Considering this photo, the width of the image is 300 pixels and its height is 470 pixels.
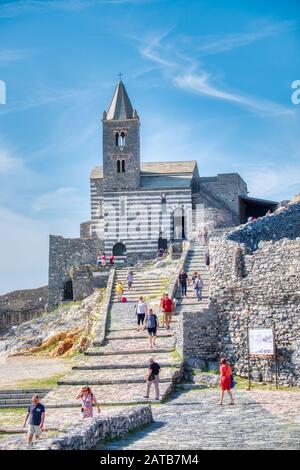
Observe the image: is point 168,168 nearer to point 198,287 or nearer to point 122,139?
point 122,139

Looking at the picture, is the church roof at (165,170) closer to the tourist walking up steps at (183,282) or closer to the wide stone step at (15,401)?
the tourist walking up steps at (183,282)

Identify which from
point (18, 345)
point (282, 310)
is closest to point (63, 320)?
point (18, 345)

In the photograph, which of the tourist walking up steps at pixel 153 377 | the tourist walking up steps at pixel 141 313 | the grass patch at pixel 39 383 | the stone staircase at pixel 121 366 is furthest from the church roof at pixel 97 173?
the tourist walking up steps at pixel 153 377

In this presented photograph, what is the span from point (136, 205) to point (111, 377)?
1155 inches

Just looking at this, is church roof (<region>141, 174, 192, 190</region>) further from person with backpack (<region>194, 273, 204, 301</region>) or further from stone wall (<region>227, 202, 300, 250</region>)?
person with backpack (<region>194, 273, 204, 301</region>)

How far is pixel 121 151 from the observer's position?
5112 centimetres

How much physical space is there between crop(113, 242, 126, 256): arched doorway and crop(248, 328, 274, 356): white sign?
93.5 ft

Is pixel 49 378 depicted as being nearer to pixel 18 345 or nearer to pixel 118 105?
pixel 18 345

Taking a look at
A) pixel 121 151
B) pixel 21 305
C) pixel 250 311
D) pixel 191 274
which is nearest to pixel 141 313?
pixel 250 311

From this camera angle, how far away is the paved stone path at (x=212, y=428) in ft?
41.3

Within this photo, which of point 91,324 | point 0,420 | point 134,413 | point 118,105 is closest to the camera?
point 134,413

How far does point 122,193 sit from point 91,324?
73.2 ft

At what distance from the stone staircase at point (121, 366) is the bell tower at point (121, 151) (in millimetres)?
21685

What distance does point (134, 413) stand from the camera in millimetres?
15008
